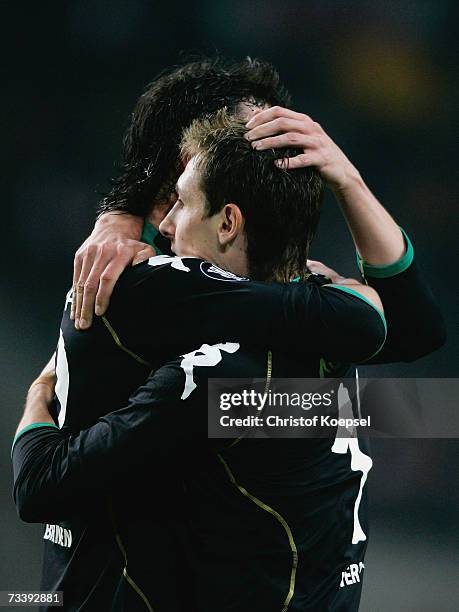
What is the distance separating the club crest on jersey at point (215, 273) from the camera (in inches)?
30.0

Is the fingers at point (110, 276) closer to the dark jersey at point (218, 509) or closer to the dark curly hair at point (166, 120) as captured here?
the dark jersey at point (218, 509)

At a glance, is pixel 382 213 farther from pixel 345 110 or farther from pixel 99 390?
pixel 345 110

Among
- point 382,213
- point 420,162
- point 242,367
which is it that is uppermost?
point 420,162

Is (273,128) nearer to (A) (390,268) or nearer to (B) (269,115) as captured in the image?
(B) (269,115)

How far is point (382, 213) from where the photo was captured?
0.91 meters

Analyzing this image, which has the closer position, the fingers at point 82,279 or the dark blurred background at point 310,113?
the fingers at point 82,279

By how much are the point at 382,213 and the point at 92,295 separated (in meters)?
0.36

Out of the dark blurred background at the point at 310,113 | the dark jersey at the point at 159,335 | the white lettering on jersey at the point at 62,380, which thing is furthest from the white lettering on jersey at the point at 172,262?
the dark blurred background at the point at 310,113

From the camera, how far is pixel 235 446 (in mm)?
760

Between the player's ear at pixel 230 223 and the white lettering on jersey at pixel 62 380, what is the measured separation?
0.20m

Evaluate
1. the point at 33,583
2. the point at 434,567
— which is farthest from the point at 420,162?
the point at 33,583

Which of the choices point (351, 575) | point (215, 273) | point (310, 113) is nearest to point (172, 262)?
point (215, 273)

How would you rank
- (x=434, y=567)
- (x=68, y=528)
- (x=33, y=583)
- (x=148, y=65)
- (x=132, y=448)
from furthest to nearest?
(x=148, y=65) → (x=434, y=567) → (x=33, y=583) → (x=68, y=528) → (x=132, y=448)

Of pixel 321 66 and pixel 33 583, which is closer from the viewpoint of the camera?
pixel 33 583
